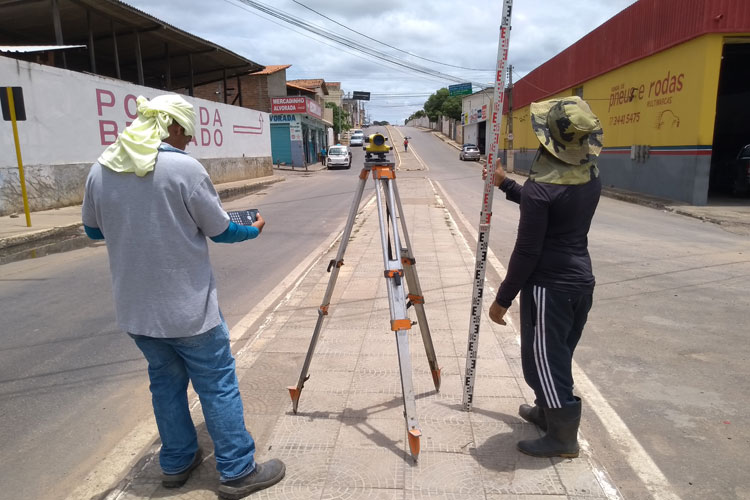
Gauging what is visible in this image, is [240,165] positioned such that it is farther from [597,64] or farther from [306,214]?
[597,64]

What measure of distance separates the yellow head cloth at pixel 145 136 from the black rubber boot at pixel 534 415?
95.5 inches

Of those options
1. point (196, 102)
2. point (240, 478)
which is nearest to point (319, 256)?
point (240, 478)

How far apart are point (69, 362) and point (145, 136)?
2929 millimetres

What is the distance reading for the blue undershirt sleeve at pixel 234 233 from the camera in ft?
7.71

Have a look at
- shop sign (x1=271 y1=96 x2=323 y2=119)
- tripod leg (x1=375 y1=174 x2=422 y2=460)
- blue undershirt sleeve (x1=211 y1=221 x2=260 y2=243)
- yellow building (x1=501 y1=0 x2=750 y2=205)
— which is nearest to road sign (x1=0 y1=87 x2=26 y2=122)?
blue undershirt sleeve (x1=211 y1=221 x2=260 y2=243)

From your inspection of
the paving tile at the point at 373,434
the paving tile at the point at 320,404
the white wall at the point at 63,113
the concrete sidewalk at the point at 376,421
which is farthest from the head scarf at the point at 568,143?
the white wall at the point at 63,113

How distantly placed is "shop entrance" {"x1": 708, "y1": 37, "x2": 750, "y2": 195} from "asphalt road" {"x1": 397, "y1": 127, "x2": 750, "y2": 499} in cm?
1297

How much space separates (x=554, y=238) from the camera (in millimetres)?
2566

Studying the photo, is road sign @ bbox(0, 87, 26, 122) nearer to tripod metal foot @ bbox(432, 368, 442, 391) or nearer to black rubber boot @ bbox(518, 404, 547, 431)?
tripod metal foot @ bbox(432, 368, 442, 391)

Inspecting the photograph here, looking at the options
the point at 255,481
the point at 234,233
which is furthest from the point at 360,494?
the point at 234,233

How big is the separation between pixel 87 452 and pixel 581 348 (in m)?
3.77

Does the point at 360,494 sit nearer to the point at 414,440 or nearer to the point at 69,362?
the point at 414,440

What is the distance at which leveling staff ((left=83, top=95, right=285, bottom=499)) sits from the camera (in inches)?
84.1

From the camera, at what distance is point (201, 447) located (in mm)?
2855
